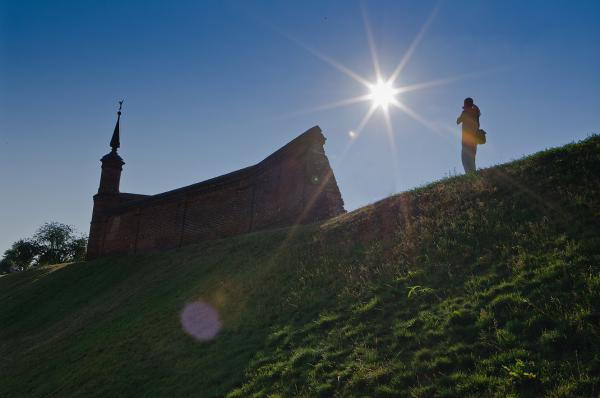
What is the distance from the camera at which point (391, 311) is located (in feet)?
21.8

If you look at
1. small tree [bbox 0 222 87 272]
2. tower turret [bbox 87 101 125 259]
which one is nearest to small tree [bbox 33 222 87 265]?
small tree [bbox 0 222 87 272]

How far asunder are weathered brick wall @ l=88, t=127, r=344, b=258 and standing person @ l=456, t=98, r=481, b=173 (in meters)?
5.37

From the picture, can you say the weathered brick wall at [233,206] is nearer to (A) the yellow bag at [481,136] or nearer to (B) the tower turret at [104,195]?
(B) the tower turret at [104,195]

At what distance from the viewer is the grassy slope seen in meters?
4.73

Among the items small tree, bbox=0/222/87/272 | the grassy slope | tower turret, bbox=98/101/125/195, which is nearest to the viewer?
the grassy slope

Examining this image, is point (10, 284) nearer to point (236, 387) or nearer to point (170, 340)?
point (170, 340)

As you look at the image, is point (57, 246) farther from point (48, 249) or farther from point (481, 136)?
point (481, 136)

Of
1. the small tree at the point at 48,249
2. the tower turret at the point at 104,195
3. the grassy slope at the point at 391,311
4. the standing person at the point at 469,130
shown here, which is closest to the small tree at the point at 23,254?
the small tree at the point at 48,249

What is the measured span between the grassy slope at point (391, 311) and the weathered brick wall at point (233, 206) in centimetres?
291

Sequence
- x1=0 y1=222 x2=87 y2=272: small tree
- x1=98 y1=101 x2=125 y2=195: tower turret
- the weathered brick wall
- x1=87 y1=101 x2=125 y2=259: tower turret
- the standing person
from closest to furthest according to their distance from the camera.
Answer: the standing person → the weathered brick wall → x1=87 y1=101 x2=125 y2=259: tower turret → x1=98 y1=101 x2=125 y2=195: tower turret → x1=0 y1=222 x2=87 y2=272: small tree

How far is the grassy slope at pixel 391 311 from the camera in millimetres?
4730

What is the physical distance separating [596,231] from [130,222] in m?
22.6

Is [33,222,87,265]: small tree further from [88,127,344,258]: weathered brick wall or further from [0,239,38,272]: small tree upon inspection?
[88,127,344,258]: weathered brick wall

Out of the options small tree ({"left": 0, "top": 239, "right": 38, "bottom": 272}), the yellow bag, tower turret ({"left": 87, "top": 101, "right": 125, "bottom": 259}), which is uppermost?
small tree ({"left": 0, "top": 239, "right": 38, "bottom": 272})
